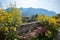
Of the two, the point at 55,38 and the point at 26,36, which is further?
the point at 55,38

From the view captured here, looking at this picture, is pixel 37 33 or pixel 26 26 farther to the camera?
pixel 26 26

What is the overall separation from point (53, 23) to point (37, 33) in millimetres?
707

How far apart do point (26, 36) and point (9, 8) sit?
105cm

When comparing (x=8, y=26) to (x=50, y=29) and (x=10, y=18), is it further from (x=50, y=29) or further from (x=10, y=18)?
(x=50, y=29)

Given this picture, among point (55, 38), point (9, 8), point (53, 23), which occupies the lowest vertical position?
point (55, 38)

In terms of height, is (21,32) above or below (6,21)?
below

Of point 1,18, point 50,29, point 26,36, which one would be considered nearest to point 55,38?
point 50,29

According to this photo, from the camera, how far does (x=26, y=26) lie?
757 centimetres

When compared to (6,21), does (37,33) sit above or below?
below

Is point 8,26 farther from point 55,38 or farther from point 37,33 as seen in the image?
point 55,38

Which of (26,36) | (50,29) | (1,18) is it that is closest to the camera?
(1,18)

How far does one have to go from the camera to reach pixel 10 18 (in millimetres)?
6348

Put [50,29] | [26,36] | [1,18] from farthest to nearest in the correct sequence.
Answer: [50,29], [26,36], [1,18]

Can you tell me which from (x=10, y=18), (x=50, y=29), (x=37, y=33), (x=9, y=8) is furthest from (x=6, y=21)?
(x=50, y=29)
